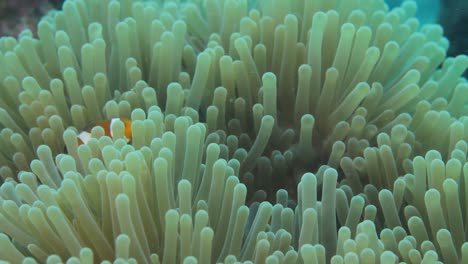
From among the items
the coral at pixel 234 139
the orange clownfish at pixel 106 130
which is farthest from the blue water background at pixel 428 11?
the orange clownfish at pixel 106 130

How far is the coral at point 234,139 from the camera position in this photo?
1.41 metres

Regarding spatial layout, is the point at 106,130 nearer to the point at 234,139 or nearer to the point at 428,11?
the point at 234,139

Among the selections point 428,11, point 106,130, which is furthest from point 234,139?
point 428,11

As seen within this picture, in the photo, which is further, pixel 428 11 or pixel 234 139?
pixel 428 11

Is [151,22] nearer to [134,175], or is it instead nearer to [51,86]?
[51,86]

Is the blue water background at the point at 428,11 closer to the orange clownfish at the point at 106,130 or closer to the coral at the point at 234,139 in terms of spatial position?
the coral at the point at 234,139

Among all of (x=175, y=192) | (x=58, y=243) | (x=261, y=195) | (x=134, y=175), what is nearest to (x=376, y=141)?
(x=261, y=195)

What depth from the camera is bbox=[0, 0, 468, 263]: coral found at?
1.41 meters

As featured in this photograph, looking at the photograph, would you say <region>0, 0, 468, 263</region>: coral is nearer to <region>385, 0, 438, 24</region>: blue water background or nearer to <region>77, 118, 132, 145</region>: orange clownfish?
<region>77, 118, 132, 145</region>: orange clownfish

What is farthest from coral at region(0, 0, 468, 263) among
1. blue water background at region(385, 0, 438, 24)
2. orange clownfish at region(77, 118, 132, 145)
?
blue water background at region(385, 0, 438, 24)

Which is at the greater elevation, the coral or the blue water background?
the blue water background

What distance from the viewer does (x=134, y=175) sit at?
4.69ft

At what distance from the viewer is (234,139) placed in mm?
1932

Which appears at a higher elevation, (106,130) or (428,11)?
(428,11)
